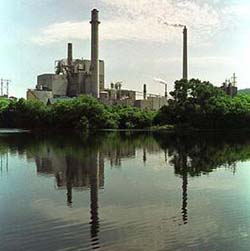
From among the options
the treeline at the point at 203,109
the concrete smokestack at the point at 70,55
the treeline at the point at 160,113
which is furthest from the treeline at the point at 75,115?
the concrete smokestack at the point at 70,55

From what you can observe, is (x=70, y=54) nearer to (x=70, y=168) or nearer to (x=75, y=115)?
(x=75, y=115)

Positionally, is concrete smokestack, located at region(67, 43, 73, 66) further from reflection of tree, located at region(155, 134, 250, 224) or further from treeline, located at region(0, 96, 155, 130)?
reflection of tree, located at region(155, 134, 250, 224)

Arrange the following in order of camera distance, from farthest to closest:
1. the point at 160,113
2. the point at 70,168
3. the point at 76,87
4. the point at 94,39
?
1. the point at 76,87
2. the point at 94,39
3. the point at 160,113
4. the point at 70,168

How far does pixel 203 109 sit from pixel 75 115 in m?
20.6

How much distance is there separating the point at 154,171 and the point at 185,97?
159 ft

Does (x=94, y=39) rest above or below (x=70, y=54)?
above

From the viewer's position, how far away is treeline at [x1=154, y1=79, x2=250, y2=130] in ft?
226

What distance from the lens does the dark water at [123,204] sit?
11312 millimetres

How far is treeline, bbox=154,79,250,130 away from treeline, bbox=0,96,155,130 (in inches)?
274

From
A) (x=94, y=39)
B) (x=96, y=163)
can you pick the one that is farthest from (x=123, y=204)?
(x=94, y=39)

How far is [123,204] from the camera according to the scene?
15.6 m

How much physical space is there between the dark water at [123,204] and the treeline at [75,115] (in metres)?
45.5

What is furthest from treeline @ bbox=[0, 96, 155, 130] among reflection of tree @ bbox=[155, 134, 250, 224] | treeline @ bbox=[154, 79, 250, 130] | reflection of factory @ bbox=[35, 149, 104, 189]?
reflection of factory @ bbox=[35, 149, 104, 189]

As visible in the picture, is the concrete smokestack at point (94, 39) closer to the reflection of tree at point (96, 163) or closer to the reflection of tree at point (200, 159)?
the reflection of tree at point (96, 163)
